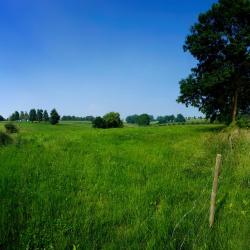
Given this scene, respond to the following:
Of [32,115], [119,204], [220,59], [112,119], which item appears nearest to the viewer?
[119,204]

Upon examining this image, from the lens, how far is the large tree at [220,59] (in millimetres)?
30922

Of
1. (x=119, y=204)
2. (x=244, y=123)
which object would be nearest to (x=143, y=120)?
(x=244, y=123)

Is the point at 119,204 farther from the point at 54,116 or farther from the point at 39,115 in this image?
the point at 39,115

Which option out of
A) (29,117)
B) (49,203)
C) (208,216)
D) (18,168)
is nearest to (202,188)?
(208,216)

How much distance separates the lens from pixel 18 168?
12102mm

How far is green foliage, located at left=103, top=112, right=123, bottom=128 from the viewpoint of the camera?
100562 mm

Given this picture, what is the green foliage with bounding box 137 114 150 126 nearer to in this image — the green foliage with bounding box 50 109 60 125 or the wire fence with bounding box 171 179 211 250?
the green foliage with bounding box 50 109 60 125

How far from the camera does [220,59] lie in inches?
1273

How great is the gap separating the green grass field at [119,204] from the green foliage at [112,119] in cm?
8632

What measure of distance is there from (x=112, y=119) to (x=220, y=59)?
69.9m

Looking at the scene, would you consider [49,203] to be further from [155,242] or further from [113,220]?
[155,242]

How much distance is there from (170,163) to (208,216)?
6.90m

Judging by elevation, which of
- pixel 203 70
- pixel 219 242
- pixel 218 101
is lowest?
pixel 219 242

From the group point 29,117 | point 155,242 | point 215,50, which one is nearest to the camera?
point 155,242
